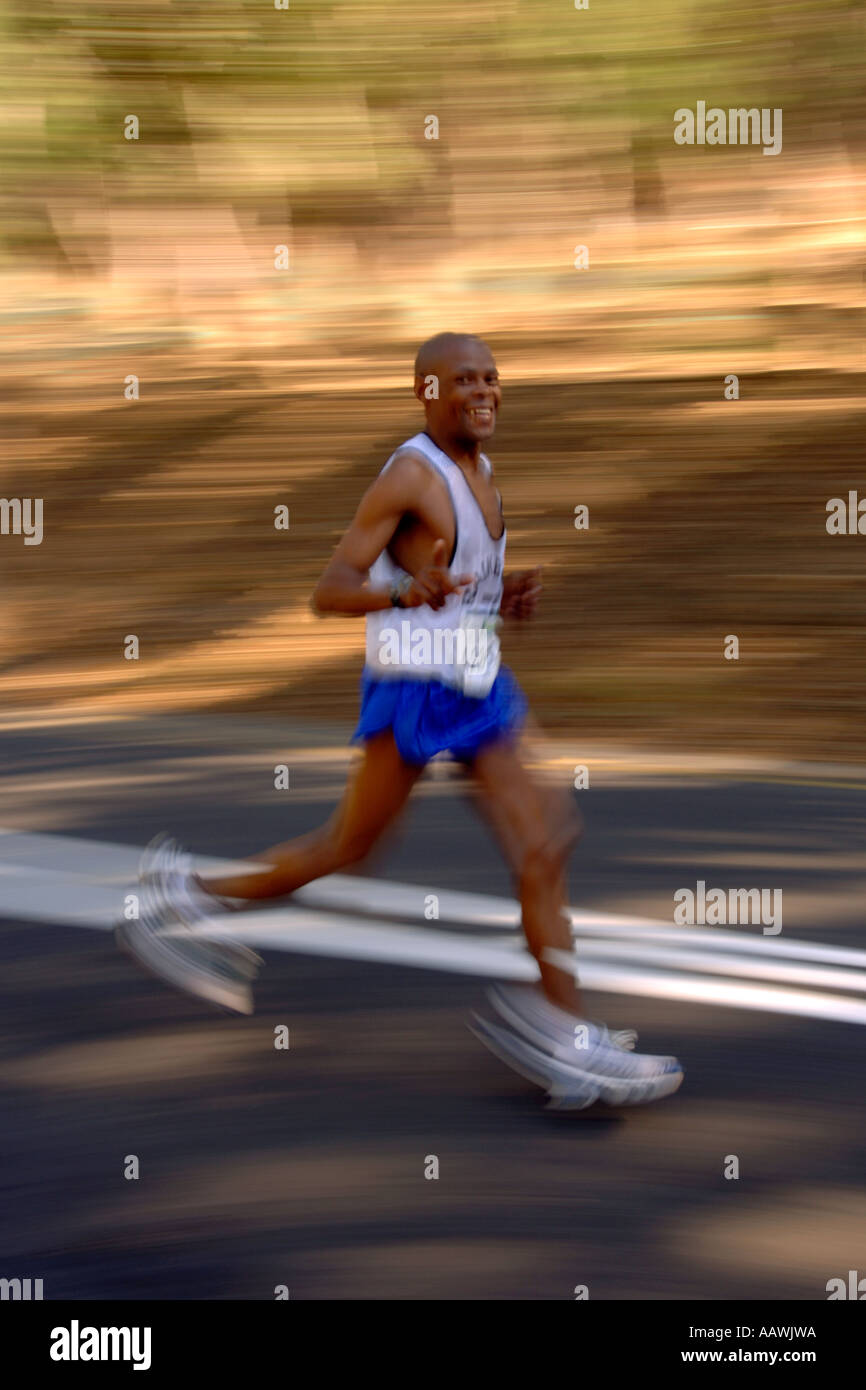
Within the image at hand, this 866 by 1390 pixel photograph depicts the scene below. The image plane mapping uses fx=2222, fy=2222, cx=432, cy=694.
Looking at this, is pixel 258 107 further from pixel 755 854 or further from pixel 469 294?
pixel 755 854

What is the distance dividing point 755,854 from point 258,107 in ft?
55.2

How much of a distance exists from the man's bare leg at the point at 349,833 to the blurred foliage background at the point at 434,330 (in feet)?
18.8

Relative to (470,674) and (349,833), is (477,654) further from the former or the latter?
(349,833)

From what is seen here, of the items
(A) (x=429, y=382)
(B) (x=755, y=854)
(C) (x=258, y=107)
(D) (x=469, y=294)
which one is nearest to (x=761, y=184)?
(D) (x=469, y=294)

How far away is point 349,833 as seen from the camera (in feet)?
17.2

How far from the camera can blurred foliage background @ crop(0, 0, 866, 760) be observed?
13.1 metres

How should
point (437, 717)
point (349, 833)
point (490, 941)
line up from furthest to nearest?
point (490, 941) → point (349, 833) → point (437, 717)

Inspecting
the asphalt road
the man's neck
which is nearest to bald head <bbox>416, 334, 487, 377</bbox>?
the man's neck

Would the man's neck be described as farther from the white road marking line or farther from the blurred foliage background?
the blurred foliage background

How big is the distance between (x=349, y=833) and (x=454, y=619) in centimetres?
61

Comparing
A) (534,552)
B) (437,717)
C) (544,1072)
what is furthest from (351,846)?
(534,552)

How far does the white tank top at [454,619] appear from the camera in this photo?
4.94m

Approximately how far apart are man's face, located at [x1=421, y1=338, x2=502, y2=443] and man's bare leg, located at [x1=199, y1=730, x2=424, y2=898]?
2.35 feet

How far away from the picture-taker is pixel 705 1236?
4.38 meters
